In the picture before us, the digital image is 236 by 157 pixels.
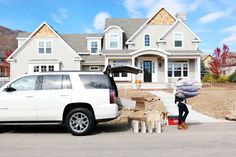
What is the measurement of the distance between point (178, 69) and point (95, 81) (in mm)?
24693

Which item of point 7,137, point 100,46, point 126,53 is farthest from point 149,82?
point 7,137

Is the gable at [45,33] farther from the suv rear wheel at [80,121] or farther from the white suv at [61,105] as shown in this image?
the suv rear wheel at [80,121]

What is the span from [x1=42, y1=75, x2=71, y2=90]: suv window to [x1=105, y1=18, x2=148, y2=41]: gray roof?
1052 inches

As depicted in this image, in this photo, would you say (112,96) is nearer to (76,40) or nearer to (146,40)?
(146,40)

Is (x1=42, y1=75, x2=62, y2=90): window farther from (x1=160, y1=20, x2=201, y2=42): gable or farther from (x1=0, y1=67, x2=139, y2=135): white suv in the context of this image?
(x1=160, y1=20, x2=201, y2=42): gable

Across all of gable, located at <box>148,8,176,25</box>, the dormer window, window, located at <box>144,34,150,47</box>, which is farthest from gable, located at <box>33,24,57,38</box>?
gable, located at <box>148,8,176,25</box>

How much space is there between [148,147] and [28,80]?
427 cm

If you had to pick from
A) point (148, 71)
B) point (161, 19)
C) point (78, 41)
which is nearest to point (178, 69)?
point (148, 71)

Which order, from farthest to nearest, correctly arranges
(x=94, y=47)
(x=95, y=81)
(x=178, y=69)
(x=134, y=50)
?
(x=94, y=47)
(x=178, y=69)
(x=134, y=50)
(x=95, y=81)

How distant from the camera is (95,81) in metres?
9.47

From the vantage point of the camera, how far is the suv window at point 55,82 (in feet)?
31.0

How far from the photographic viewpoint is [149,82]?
3225 centimetres

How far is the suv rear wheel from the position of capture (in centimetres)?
920

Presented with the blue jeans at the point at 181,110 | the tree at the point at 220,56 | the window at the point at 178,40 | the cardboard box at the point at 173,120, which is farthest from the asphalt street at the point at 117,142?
the tree at the point at 220,56
